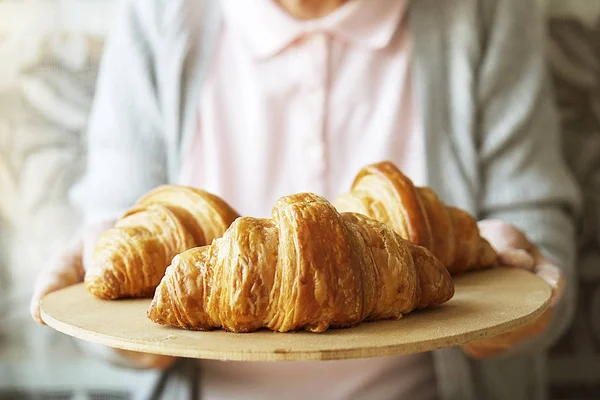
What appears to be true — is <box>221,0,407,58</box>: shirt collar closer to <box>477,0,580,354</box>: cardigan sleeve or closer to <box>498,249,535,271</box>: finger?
<box>477,0,580,354</box>: cardigan sleeve

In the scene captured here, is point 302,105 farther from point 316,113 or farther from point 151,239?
point 151,239

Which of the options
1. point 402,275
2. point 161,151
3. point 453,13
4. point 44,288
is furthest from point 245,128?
point 402,275

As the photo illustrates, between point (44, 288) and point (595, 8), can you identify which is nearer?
point (44, 288)

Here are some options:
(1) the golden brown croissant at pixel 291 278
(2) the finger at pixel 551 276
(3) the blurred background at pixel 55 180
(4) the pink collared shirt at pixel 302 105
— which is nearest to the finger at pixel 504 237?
(2) the finger at pixel 551 276

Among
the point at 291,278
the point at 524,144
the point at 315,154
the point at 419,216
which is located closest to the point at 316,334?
the point at 291,278

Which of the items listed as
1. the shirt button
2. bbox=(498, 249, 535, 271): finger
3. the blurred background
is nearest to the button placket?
the shirt button

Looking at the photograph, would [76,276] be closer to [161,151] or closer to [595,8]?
[161,151]
